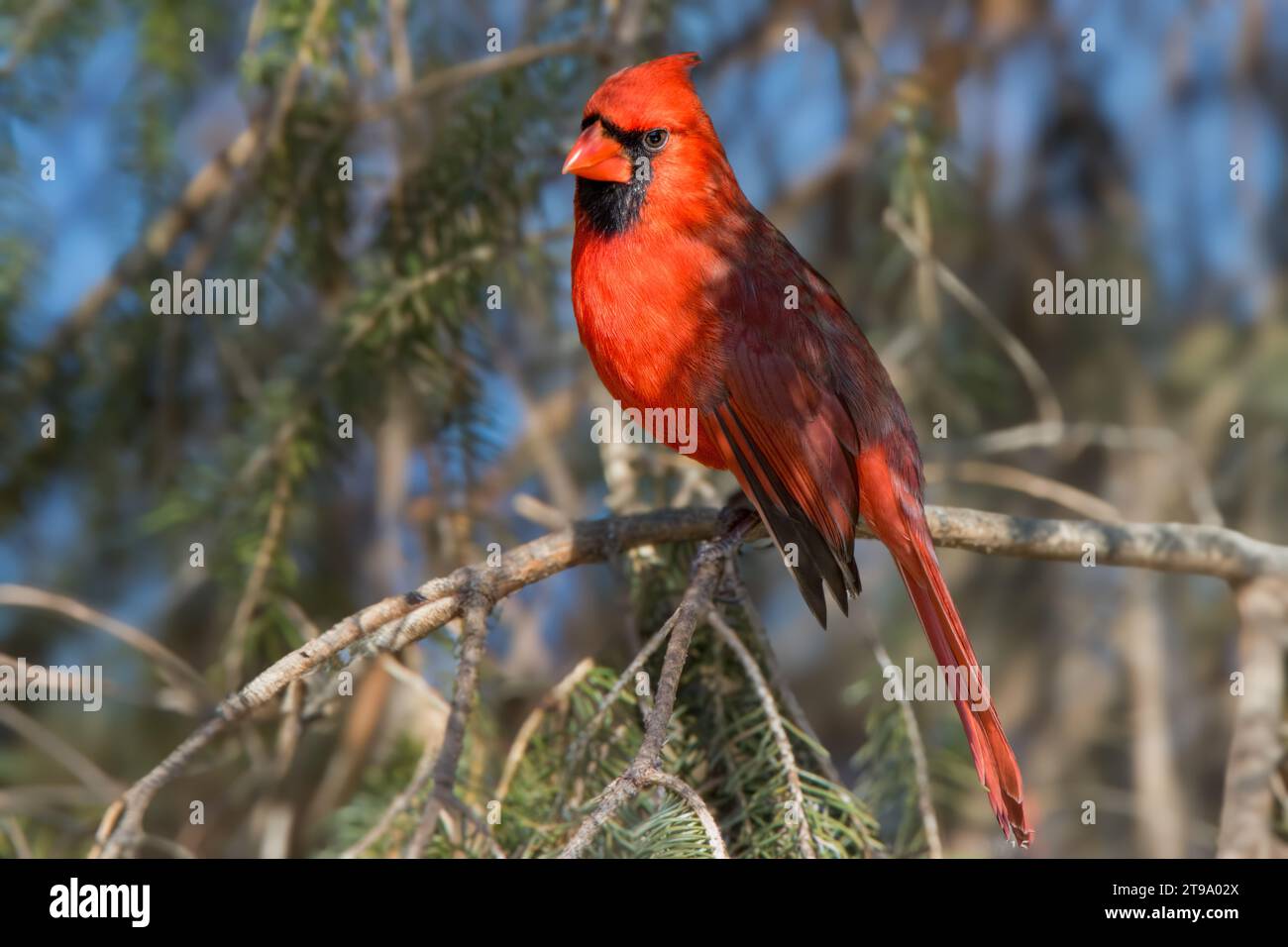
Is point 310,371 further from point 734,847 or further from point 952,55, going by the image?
point 952,55

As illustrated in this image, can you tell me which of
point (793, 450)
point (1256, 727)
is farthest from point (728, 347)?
point (1256, 727)

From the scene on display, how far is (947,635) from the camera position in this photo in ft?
5.90

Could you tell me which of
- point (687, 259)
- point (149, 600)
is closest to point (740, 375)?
point (687, 259)

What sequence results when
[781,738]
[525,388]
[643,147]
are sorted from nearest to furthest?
1. [781,738]
2. [643,147]
3. [525,388]

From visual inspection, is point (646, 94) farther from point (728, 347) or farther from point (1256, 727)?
point (1256, 727)

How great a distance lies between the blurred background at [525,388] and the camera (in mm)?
2184

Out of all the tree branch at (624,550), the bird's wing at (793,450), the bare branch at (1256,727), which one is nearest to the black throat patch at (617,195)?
the bird's wing at (793,450)

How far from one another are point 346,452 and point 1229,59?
2245 millimetres

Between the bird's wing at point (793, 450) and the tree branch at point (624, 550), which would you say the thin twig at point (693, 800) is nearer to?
the tree branch at point (624, 550)

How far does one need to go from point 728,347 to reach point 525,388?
3.80ft

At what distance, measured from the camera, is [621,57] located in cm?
221

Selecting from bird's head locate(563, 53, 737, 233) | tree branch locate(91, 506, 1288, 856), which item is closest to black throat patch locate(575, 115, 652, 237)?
bird's head locate(563, 53, 737, 233)

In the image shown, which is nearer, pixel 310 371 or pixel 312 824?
pixel 310 371

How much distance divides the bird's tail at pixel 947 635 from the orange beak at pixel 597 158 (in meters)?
0.57
